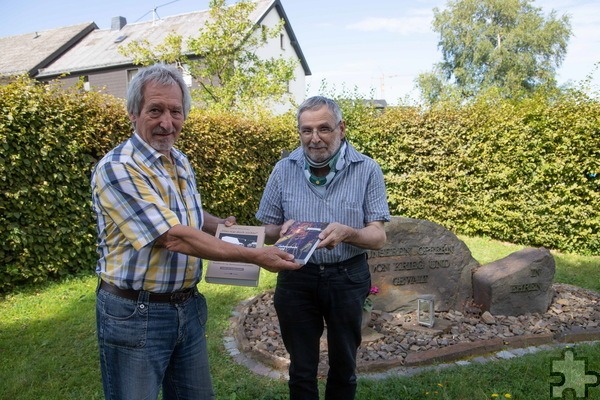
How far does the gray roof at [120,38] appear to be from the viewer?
77.2 feet

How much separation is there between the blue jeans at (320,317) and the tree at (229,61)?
13.0 metres

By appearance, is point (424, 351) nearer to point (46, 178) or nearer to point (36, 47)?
point (46, 178)

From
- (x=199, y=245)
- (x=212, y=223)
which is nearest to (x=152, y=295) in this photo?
(x=199, y=245)

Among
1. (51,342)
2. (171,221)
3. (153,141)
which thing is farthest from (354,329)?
(51,342)

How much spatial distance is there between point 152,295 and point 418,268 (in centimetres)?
450

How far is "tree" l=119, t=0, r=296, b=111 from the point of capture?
15.8 meters

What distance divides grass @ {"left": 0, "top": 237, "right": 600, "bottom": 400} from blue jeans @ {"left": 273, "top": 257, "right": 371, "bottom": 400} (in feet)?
2.81

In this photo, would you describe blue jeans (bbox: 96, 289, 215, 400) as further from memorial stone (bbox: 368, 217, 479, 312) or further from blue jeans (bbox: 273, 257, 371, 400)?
memorial stone (bbox: 368, 217, 479, 312)

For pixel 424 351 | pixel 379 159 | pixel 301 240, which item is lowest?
pixel 424 351

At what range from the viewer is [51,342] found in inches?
195

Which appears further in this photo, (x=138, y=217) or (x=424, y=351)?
(x=424, y=351)

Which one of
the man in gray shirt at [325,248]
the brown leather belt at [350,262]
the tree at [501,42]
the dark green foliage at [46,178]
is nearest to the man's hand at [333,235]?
the man in gray shirt at [325,248]

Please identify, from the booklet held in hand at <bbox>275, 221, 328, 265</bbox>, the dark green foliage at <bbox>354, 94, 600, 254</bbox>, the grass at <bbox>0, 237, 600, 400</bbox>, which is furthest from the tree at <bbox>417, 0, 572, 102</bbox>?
the booklet held in hand at <bbox>275, 221, 328, 265</bbox>

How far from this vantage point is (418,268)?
5.93 m
